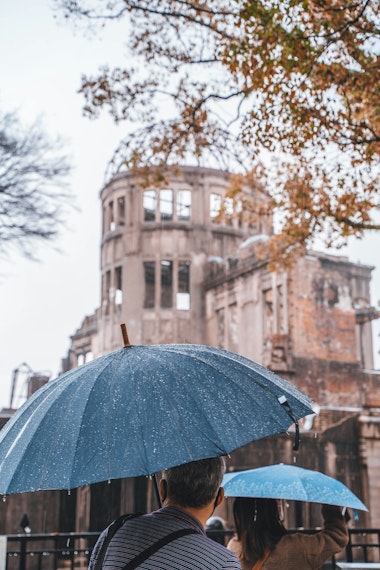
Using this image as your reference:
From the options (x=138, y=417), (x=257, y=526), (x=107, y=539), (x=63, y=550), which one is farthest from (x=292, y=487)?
(x=63, y=550)

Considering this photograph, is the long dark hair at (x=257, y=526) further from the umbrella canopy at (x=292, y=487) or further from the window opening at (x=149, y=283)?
the window opening at (x=149, y=283)

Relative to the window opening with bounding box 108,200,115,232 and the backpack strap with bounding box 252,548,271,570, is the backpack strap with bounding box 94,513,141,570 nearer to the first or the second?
the backpack strap with bounding box 252,548,271,570

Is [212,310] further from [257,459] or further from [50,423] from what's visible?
[50,423]

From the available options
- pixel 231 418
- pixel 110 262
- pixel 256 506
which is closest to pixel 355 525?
pixel 256 506

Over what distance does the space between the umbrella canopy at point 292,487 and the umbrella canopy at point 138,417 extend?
6.37ft

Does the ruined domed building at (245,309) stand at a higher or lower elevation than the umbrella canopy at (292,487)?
higher

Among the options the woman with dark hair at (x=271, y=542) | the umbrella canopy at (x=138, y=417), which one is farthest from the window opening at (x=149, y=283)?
the umbrella canopy at (x=138, y=417)

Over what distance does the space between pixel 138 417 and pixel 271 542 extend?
62.0 inches

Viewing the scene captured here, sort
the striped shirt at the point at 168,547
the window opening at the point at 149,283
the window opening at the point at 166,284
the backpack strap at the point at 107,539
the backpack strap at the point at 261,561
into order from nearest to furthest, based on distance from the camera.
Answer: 1. the striped shirt at the point at 168,547
2. the backpack strap at the point at 107,539
3. the backpack strap at the point at 261,561
4. the window opening at the point at 149,283
5. the window opening at the point at 166,284

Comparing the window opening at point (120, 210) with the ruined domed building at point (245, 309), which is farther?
the window opening at point (120, 210)

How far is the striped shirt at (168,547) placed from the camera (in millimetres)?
2410

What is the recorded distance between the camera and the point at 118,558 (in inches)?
98.3

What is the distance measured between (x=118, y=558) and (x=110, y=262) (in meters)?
35.9

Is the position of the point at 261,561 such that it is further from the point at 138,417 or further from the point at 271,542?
the point at 138,417
